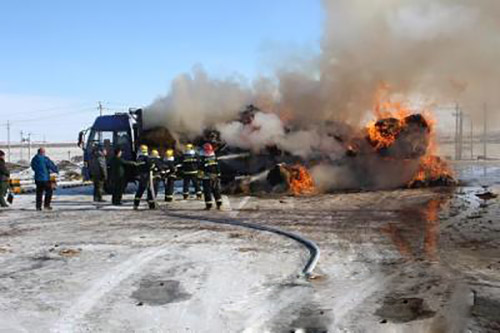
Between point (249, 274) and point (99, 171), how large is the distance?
33.5ft

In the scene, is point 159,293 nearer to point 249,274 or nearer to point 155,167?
point 249,274

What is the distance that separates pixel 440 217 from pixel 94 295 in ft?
25.9

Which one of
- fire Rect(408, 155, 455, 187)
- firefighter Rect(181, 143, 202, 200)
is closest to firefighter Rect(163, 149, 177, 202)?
firefighter Rect(181, 143, 202, 200)

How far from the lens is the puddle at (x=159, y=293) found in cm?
525

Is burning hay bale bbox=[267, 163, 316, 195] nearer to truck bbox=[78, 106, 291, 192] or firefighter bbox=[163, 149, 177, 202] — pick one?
truck bbox=[78, 106, 291, 192]

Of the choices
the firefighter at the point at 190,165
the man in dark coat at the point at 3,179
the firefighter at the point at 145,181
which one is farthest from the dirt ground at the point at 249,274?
the man in dark coat at the point at 3,179

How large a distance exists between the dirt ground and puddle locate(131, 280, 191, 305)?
0.04 feet

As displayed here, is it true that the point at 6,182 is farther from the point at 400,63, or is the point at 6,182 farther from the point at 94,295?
the point at 400,63

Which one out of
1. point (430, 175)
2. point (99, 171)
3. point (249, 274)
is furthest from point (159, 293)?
point (430, 175)

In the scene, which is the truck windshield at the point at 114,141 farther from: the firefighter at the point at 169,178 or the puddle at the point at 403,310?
the puddle at the point at 403,310

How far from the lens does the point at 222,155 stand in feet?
56.1

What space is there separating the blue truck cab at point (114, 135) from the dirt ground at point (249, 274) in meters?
5.82

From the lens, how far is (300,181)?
650 inches

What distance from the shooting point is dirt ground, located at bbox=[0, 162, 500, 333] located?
464 centimetres
